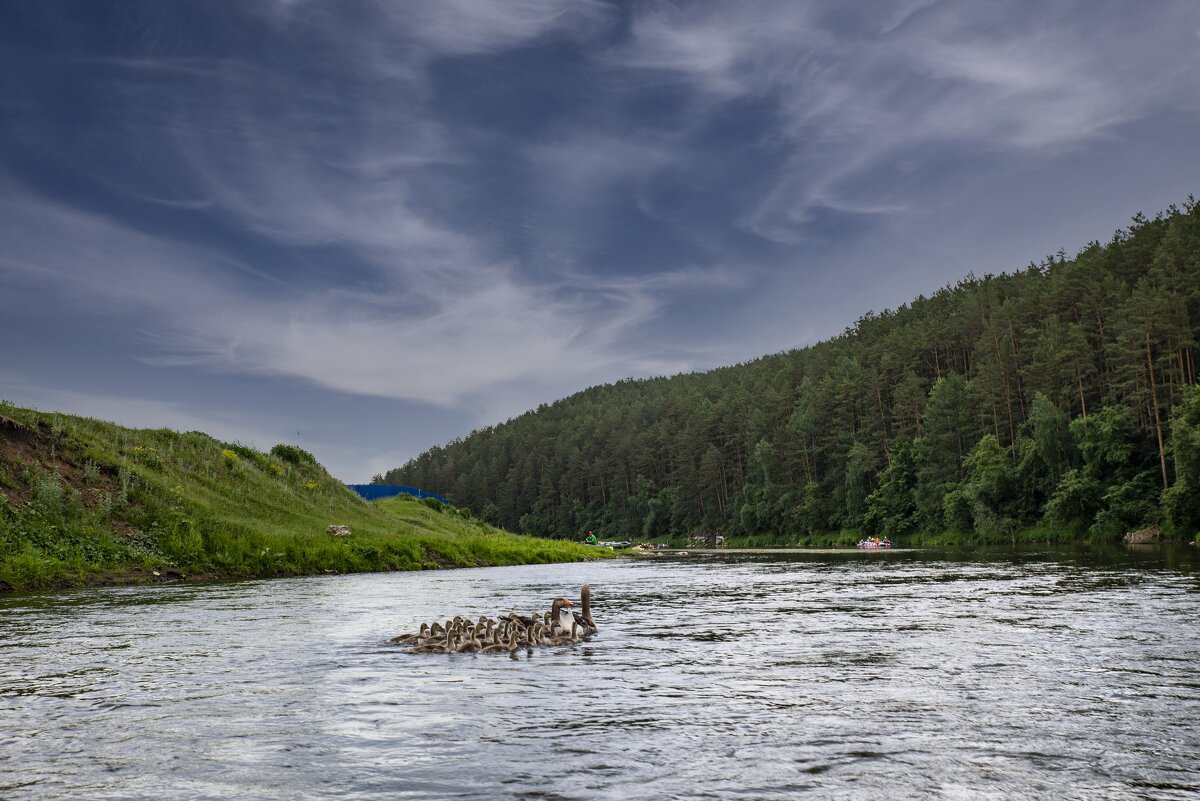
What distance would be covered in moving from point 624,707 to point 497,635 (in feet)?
23.8

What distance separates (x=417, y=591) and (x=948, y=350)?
13144cm

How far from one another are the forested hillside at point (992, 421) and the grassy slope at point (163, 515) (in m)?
62.4

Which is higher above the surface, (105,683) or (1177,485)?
(1177,485)

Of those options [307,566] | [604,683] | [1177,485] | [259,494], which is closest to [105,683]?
[604,683]

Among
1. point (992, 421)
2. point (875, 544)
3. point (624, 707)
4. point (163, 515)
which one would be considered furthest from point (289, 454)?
point (992, 421)

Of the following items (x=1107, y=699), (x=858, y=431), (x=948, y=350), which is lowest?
(x=1107, y=699)

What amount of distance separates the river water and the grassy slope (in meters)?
11.2

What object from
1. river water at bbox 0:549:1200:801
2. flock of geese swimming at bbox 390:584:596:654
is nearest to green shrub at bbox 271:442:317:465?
river water at bbox 0:549:1200:801

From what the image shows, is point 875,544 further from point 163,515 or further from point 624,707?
point 624,707

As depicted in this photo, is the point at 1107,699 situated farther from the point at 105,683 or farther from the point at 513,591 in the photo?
the point at 513,591

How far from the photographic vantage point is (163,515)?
39.8 metres

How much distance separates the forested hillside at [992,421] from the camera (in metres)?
85.9

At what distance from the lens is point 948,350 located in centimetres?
14800

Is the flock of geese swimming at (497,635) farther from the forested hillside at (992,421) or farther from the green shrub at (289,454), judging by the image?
the forested hillside at (992,421)
